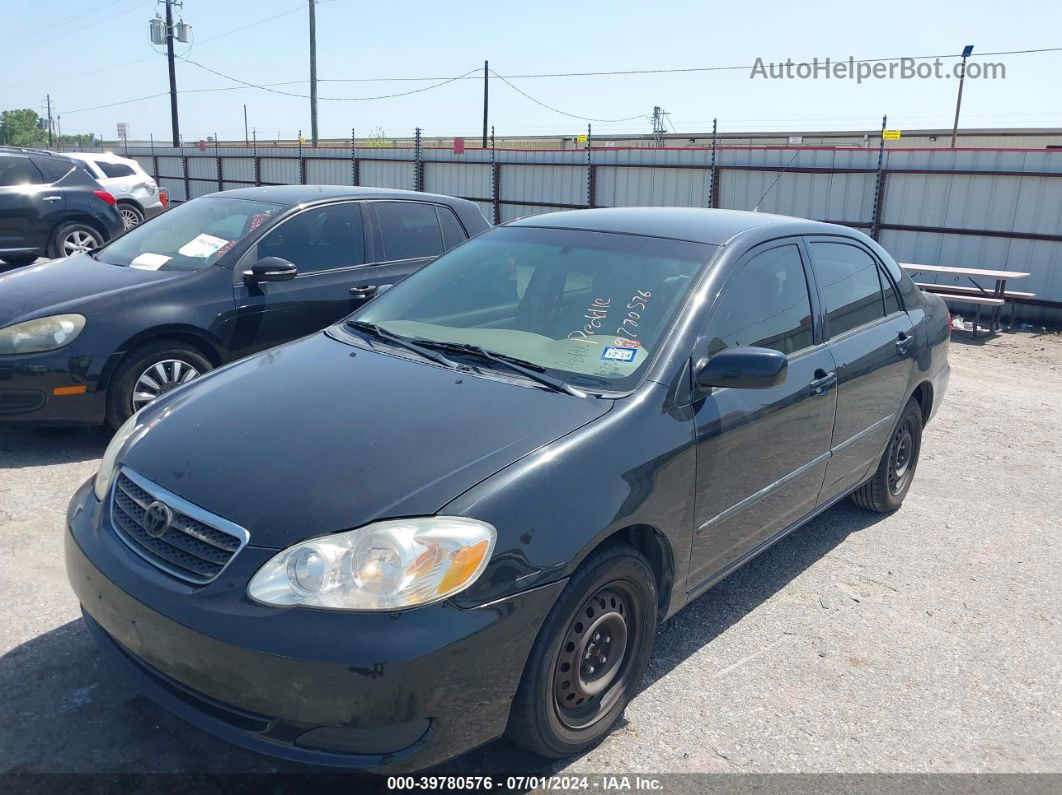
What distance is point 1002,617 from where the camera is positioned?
12.6ft

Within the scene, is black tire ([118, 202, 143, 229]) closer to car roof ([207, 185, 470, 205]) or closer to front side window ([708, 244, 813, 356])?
car roof ([207, 185, 470, 205])

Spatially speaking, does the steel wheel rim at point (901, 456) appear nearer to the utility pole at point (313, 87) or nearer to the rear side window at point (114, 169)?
the rear side window at point (114, 169)

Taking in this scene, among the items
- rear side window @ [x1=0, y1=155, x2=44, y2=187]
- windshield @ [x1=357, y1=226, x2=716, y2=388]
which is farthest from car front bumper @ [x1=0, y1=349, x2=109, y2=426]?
rear side window @ [x1=0, y1=155, x2=44, y2=187]

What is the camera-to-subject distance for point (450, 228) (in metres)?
6.68

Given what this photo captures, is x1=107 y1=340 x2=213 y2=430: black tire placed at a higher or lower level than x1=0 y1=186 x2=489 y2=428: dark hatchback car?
lower

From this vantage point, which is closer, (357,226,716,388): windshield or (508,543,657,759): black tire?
(508,543,657,759): black tire

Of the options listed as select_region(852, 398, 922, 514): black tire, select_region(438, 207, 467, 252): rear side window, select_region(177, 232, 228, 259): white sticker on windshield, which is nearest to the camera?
select_region(852, 398, 922, 514): black tire

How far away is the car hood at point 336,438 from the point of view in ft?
7.84

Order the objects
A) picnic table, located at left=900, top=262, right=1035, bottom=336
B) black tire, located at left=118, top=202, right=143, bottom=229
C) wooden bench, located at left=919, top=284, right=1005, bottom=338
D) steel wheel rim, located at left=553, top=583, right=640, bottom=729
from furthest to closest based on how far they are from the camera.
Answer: black tire, located at left=118, top=202, right=143, bottom=229, picnic table, located at left=900, top=262, right=1035, bottom=336, wooden bench, located at left=919, top=284, right=1005, bottom=338, steel wheel rim, located at left=553, top=583, right=640, bottom=729

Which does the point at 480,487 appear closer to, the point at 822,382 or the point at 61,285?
the point at 822,382

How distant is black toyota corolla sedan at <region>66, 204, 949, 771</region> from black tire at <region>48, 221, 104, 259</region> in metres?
9.11

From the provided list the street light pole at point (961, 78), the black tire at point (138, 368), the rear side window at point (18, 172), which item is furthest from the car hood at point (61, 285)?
the street light pole at point (961, 78)

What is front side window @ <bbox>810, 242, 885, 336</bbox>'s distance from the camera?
13.2 ft

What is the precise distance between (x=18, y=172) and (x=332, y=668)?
11.4 metres
